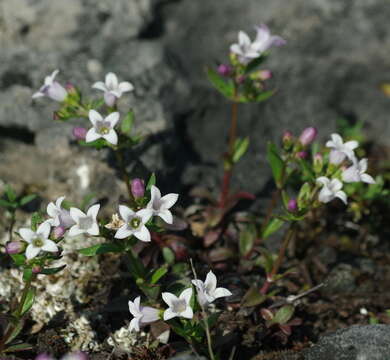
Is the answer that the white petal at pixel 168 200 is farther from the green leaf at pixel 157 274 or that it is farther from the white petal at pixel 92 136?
the white petal at pixel 92 136

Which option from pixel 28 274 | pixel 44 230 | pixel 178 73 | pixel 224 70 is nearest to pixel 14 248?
pixel 28 274

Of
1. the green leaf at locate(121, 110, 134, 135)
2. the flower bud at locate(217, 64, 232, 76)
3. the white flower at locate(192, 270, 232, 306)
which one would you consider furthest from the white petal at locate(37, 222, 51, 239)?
the flower bud at locate(217, 64, 232, 76)

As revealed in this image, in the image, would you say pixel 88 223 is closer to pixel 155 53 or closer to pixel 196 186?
pixel 196 186

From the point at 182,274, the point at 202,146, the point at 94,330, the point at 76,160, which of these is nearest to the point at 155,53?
the point at 202,146

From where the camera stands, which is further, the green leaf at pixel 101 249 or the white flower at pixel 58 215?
the green leaf at pixel 101 249

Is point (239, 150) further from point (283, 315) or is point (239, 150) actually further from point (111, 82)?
point (283, 315)

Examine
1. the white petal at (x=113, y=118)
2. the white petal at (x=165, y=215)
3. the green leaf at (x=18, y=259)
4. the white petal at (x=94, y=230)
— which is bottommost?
the green leaf at (x=18, y=259)

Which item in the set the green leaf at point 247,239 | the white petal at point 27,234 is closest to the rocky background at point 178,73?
the green leaf at point 247,239
